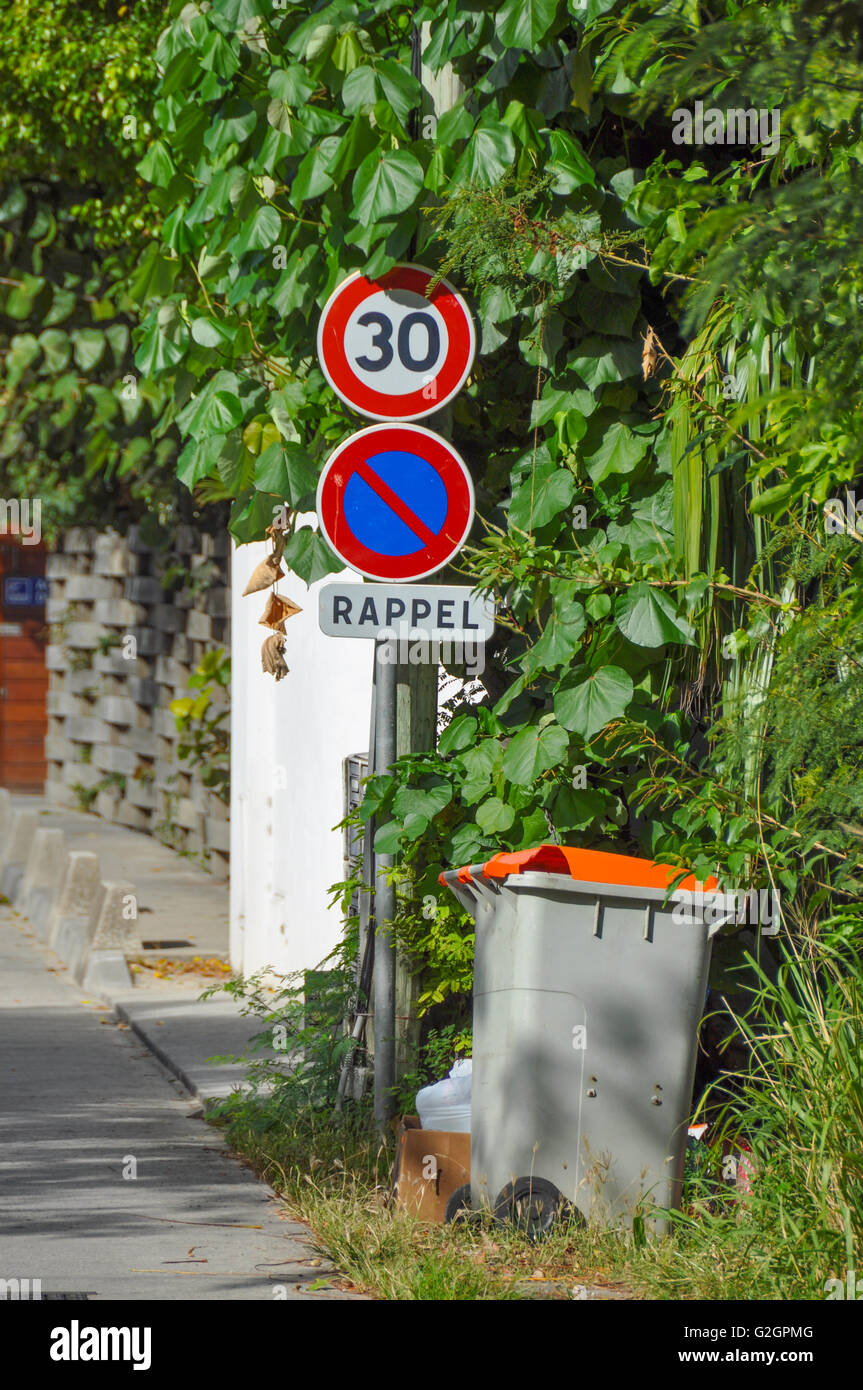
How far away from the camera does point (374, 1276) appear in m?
4.99

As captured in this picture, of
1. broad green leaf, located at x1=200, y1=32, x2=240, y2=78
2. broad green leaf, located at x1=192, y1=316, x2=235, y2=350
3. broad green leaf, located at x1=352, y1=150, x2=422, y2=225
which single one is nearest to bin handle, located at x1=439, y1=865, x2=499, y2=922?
broad green leaf, located at x1=352, y1=150, x2=422, y2=225

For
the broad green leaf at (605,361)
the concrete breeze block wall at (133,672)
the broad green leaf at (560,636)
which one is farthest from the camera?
the concrete breeze block wall at (133,672)

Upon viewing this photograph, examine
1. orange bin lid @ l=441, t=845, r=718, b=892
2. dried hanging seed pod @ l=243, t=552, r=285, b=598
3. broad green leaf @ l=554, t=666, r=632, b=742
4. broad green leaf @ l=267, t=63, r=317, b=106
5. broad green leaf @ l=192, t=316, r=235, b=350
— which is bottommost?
orange bin lid @ l=441, t=845, r=718, b=892

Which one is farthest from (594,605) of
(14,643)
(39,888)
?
(14,643)

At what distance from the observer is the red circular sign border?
5.71 meters

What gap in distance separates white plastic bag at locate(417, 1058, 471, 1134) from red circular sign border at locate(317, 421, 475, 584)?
5.12ft

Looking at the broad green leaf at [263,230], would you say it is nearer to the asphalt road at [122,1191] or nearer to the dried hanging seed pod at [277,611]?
the dried hanging seed pod at [277,611]

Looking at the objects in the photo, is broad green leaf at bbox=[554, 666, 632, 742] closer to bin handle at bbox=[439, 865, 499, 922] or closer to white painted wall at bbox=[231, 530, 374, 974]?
bin handle at bbox=[439, 865, 499, 922]

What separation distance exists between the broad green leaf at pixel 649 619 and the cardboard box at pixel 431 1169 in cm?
158

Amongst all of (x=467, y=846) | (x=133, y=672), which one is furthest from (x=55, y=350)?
(x=467, y=846)

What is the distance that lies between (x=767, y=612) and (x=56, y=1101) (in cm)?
399

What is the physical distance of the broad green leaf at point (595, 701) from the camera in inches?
217

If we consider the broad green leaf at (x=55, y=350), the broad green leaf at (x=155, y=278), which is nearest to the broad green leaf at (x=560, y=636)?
the broad green leaf at (x=155, y=278)

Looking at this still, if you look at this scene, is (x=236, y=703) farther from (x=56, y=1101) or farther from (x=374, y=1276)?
(x=374, y=1276)
